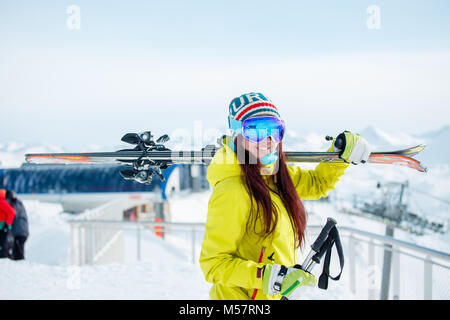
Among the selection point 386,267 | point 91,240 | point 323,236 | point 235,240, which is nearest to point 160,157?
point 235,240

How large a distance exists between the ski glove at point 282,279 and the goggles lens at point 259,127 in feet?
2.21

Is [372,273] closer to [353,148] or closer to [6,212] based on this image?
[353,148]

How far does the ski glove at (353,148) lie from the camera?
76.8 inches

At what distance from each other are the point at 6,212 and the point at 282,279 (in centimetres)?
693

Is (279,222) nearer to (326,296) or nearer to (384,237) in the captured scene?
(384,237)

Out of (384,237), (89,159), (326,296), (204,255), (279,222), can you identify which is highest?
(89,159)

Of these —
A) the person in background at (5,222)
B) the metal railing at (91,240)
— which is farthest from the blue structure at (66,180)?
the person in background at (5,222)

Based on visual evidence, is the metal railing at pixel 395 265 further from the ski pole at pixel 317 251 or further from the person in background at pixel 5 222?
the person in background at pixel 5 222

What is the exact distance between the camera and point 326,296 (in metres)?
4.48

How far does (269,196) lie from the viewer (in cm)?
168

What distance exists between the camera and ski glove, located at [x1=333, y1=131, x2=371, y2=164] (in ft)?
6.40

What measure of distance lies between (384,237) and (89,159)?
356 cm

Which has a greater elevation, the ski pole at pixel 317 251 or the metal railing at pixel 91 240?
the ski pole at pixel 317 251
